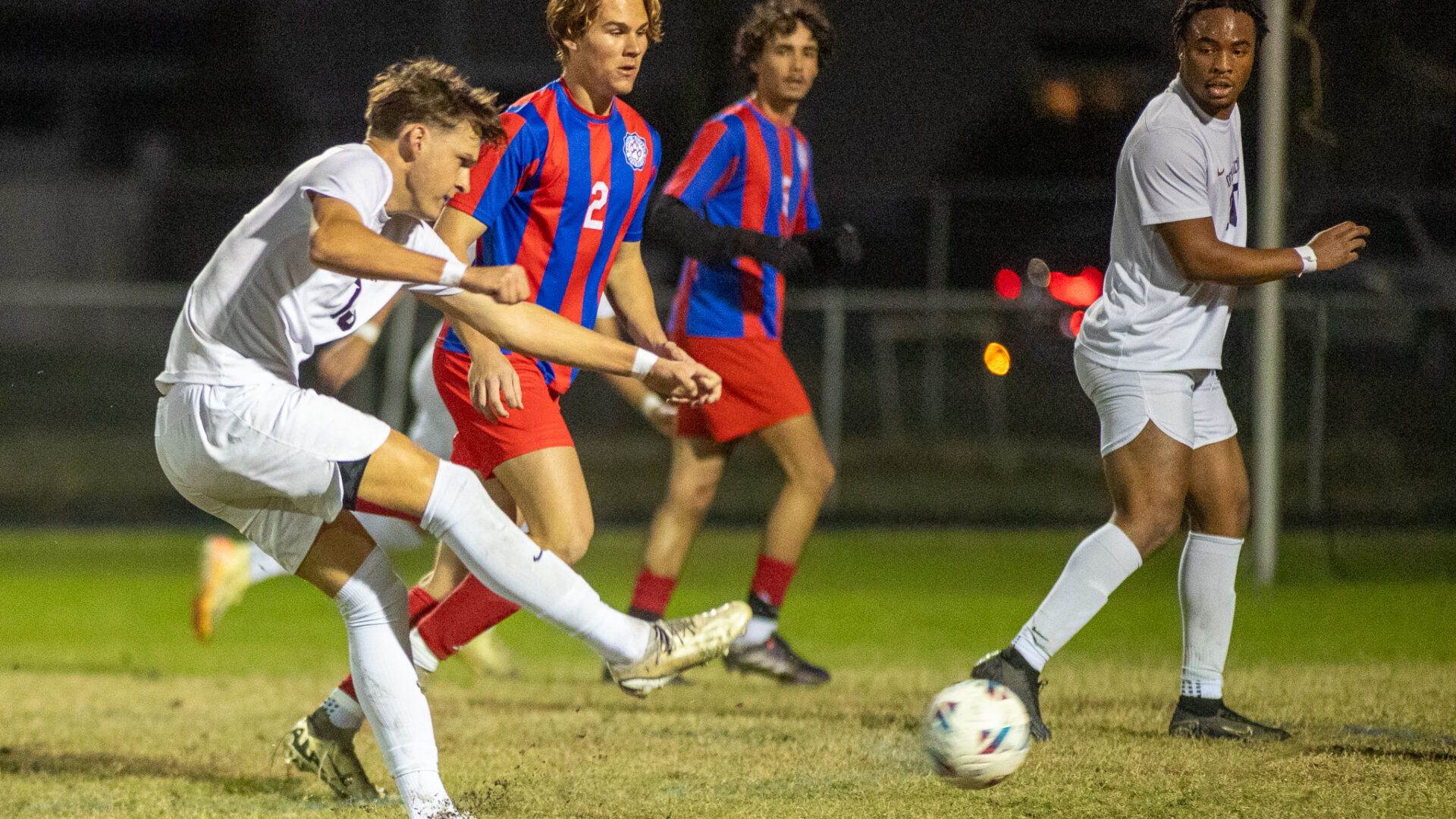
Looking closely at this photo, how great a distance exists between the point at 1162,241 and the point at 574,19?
1.85m

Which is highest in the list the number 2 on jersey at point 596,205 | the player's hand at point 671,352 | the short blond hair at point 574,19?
the short blond hair at point 574,19

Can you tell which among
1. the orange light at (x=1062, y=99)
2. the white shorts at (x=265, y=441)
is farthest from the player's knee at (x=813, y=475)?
the orange light at (x=1062, y=99)

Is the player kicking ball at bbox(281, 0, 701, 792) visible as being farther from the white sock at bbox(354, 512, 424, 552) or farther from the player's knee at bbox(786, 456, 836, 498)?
the white sock at bbox(354, 512, 424, 552)

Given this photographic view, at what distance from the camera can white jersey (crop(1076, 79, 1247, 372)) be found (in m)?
4.39

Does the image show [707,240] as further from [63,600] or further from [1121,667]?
[63,600]

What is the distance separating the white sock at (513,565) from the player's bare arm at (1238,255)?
1.97 m

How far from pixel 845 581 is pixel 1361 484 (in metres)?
3.65

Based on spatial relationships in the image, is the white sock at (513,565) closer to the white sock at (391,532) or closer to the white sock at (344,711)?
the white sock at (344,711)

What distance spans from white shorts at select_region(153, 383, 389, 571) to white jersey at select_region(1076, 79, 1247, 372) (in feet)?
7.46

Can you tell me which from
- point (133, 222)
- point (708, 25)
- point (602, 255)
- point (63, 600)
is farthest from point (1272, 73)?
point (133, 222)

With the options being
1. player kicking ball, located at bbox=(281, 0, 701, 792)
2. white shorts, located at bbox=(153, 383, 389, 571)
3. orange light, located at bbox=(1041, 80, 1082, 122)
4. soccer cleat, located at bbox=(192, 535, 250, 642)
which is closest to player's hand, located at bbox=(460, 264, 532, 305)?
white shorts, located at bbox=(153, 383, 389, 571)

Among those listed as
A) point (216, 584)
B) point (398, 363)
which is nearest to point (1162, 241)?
point (216, 584)

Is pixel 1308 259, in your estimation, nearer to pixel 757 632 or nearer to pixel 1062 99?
pixel 757 632

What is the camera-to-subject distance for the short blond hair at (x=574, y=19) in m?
4.44
